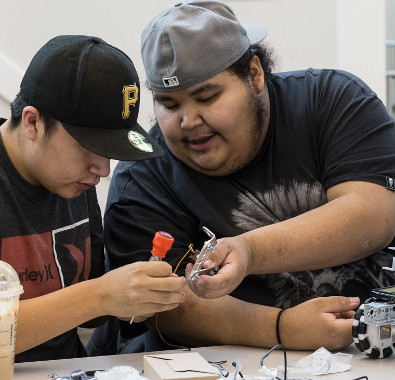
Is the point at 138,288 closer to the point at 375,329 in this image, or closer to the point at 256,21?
the point at 375,329

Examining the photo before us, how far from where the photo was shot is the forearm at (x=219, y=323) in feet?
5.16

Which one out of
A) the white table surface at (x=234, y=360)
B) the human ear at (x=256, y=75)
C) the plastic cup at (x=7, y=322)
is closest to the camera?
the plastic cup at (x=7, y=322)

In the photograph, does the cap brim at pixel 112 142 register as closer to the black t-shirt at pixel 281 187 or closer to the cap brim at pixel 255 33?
the black t-shirt at pixel 281 187

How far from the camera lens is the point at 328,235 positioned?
1.69 m

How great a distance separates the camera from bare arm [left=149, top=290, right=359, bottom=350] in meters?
1.53

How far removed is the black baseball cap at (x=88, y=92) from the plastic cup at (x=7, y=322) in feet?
1.02

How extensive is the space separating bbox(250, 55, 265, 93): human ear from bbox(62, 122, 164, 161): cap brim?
48 cm

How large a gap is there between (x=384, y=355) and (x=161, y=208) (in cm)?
65

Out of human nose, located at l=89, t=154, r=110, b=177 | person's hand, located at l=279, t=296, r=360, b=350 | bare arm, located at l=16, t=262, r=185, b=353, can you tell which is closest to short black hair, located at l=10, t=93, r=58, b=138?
human nose, located at l=89, t=154, r=110, b=177

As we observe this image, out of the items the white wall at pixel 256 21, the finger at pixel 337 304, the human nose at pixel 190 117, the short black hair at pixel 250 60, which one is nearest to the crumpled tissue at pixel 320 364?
the finger at pixel 337 304

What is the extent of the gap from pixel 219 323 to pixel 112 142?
18.3 inches

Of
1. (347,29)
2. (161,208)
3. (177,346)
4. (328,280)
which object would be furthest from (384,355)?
(347,29)

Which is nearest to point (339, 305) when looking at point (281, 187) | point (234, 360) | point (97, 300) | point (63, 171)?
point (234, 360)

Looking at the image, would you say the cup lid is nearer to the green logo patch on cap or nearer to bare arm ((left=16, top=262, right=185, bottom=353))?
bare arm ((left=16, top=262, right=185, bottom=353))
